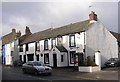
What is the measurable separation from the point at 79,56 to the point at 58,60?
14.9ft

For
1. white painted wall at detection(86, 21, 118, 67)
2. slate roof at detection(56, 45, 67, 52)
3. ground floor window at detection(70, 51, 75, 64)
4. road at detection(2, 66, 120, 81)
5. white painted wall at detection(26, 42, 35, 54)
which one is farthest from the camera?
white painted wall at detection(26, 42, 35, 54)

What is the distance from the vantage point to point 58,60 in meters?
40.3

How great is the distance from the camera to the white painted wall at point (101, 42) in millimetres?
37438

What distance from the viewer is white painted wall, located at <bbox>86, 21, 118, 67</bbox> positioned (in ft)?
123

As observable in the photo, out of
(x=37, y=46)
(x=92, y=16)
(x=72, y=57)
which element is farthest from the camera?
(x=37, y=46)

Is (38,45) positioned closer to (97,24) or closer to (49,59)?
(49,59)

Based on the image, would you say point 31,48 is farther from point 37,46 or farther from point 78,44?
point 78,44

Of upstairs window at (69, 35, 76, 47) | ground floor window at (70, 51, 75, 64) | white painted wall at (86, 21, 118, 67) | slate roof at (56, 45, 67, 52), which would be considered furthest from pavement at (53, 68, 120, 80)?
slate roof at (56, 45, 67, 52)

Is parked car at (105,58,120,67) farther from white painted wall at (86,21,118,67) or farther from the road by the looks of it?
the road

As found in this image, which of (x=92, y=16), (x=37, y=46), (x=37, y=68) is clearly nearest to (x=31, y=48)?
(x=37, y=46)

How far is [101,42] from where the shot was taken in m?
39.5

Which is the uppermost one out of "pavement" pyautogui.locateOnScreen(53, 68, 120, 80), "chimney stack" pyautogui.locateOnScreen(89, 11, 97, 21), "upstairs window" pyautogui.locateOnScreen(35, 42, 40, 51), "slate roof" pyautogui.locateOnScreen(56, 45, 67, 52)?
"chimney stack" pyautogui.locateOnScreen(89, 11, 97, 21)

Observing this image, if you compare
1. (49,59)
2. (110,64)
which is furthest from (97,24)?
(49,59)

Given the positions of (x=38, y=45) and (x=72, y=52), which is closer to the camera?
(x=72, y=52)
